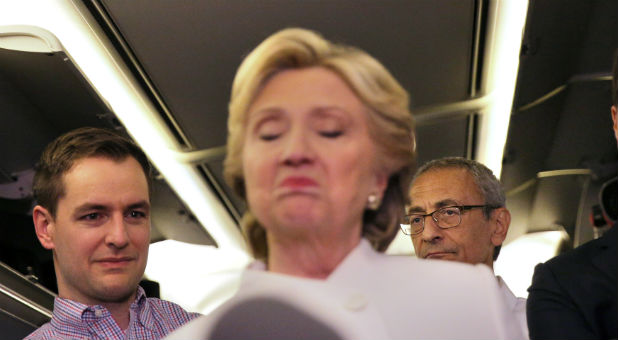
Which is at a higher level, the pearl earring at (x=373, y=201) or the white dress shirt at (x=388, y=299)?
the pearl earring at (x=373, y=201)

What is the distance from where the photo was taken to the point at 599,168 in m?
4.71

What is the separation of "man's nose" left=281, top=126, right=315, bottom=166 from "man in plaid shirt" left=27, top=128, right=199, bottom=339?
808 mm

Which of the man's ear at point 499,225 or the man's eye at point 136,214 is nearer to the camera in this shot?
the man's eye at point 136,214

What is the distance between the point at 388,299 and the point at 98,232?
90cm

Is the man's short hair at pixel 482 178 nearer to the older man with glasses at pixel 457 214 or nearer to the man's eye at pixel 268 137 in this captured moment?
the older man with glasses at pixel 457 214

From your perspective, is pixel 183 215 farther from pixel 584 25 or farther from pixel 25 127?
pixel 584 25

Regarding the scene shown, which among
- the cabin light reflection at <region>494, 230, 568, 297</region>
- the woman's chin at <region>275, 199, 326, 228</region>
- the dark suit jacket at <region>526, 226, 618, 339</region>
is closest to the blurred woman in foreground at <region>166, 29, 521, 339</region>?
the woman's chin at <region>275, 199, 326, 228</region>

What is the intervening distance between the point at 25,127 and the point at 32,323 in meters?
0.95

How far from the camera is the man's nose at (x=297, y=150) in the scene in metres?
1.16

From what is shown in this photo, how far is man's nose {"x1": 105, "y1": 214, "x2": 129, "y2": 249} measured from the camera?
188 cm

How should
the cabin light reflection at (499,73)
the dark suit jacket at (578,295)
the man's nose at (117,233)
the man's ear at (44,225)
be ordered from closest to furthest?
the dark suit jacket at (578,295) → the man's nose at (117,233) → the man's ear at (44,225) → the cabin light reflection at (499,73)

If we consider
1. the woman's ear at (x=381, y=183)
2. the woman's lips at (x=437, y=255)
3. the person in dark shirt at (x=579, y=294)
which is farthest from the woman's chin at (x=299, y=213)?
the woman's lips at (x=437, y=255)

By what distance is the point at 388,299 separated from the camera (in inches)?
47.6

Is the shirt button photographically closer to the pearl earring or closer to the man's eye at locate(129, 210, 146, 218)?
the pearl earring
